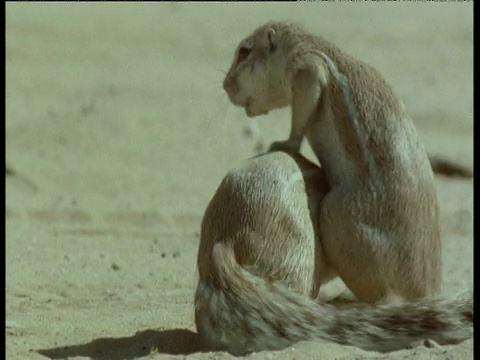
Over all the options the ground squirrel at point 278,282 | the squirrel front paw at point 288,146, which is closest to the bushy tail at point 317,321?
the ground squirrel at point 278,282

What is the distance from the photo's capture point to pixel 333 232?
19.4 ft

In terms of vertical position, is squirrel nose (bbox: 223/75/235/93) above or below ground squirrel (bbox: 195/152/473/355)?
above

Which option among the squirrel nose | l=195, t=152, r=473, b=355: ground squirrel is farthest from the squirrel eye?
l=195, t=152, r=473, b=355: ground squirrel

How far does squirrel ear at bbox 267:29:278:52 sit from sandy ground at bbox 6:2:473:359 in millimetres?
1498

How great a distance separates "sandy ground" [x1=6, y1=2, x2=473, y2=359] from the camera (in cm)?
711

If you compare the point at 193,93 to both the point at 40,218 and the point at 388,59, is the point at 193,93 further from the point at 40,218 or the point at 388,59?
the point at 40,218

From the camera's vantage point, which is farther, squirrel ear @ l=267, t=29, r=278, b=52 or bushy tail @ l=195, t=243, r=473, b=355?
squirrel ear @ l=267, t=29, r=278, b=52

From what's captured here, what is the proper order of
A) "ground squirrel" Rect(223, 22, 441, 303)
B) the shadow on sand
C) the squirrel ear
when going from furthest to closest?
1. the squirrel ear
2. the shadow on sand
3. "ground squirrel" Rect(223, 22, 441, 303)

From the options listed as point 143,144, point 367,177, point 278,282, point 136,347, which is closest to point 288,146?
point 367,177

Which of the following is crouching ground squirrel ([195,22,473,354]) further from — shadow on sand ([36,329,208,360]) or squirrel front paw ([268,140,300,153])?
shadow on sand ([36,329,208,360])

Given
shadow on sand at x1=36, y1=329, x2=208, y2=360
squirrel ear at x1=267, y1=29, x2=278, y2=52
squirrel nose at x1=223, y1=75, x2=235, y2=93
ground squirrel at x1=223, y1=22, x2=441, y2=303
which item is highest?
squirrel ear at x1=267, y1=29, x2=278, y2=52

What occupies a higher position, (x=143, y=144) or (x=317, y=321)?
(x=143, y=144)

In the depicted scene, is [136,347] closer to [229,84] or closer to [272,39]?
[229,84]

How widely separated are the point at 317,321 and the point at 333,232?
0.46 metres
